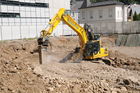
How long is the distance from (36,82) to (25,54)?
39.5ft

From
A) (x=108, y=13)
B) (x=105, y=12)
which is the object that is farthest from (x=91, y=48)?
(x=105, y=12)

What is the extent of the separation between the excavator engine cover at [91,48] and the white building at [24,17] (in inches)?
537

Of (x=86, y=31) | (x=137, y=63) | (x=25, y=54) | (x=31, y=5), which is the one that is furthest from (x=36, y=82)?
(x=31, y=5)

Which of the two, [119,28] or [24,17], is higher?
[24,17]

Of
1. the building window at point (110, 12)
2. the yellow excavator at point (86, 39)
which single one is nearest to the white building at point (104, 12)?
the building window at point (110, 12)

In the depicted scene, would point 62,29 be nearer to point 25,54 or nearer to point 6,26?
point 6,26

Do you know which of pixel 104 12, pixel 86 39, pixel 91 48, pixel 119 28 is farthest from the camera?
pixel 104 12

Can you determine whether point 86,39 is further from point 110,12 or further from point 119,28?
point 110,12

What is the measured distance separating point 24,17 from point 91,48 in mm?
15834

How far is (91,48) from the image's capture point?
54.3 feet

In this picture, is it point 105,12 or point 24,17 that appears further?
point 105,12

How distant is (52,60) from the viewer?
17.9 meters

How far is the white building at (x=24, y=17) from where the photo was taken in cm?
2795

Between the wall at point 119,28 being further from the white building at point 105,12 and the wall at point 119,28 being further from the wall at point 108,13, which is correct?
the wall at point 108,13
